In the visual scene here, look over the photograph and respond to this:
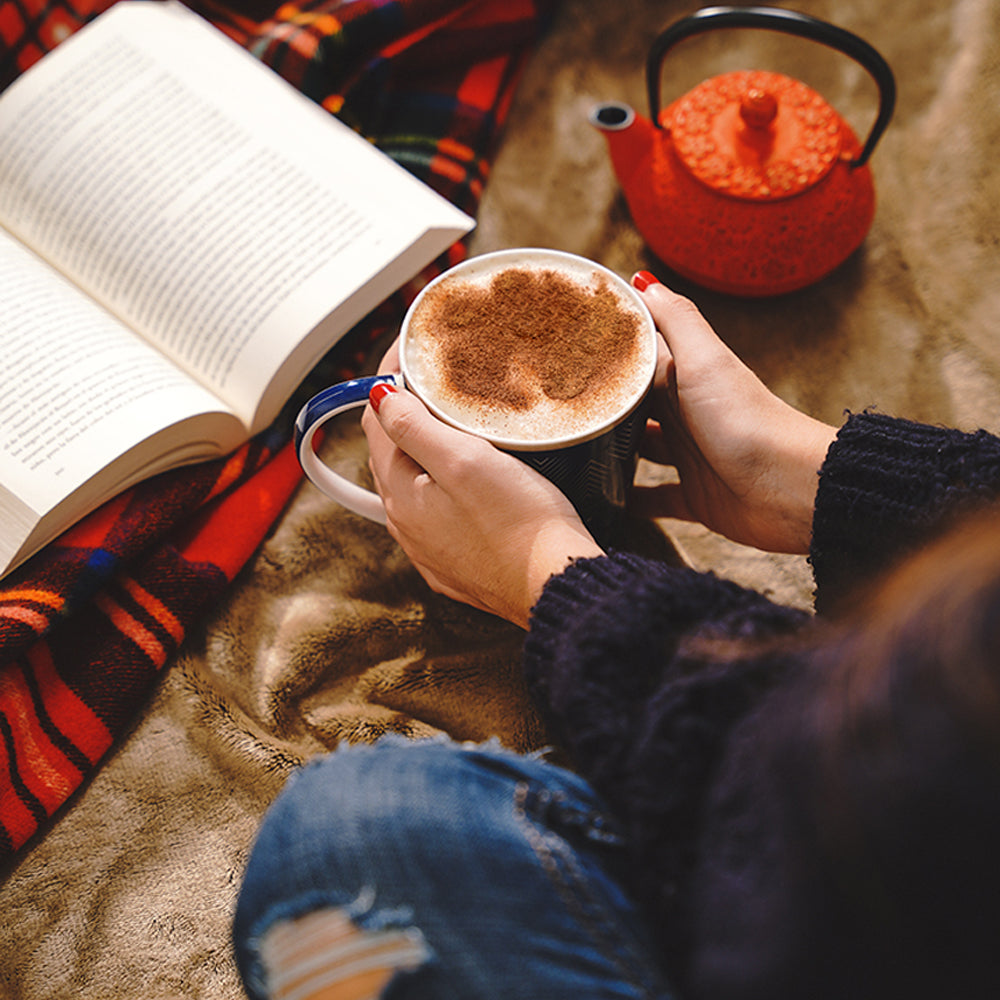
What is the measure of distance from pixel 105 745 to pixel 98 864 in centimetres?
8

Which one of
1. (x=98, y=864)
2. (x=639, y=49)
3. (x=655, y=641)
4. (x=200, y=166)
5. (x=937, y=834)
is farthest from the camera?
(x=639, y=49)

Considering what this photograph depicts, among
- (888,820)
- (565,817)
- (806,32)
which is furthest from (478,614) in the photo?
(806,32)

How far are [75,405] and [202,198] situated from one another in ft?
0.73

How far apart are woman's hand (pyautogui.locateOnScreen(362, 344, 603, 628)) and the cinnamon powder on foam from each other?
Result: 0.11ft

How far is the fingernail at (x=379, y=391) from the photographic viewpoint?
0.54 m

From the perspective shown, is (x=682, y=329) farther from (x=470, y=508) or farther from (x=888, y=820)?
(x=888, y=820)

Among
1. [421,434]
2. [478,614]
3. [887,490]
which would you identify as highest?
[421,434]

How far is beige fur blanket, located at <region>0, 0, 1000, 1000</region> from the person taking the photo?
0.59m

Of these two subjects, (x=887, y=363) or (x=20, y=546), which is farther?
(x=887, y=363)

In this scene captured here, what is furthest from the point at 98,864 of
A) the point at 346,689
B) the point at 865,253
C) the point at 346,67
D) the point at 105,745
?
the point at 865,253

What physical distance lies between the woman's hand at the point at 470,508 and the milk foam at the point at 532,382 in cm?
1

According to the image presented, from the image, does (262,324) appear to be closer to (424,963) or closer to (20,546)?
(20,546)

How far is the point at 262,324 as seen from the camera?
684mm

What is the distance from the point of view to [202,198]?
2.38 feet
